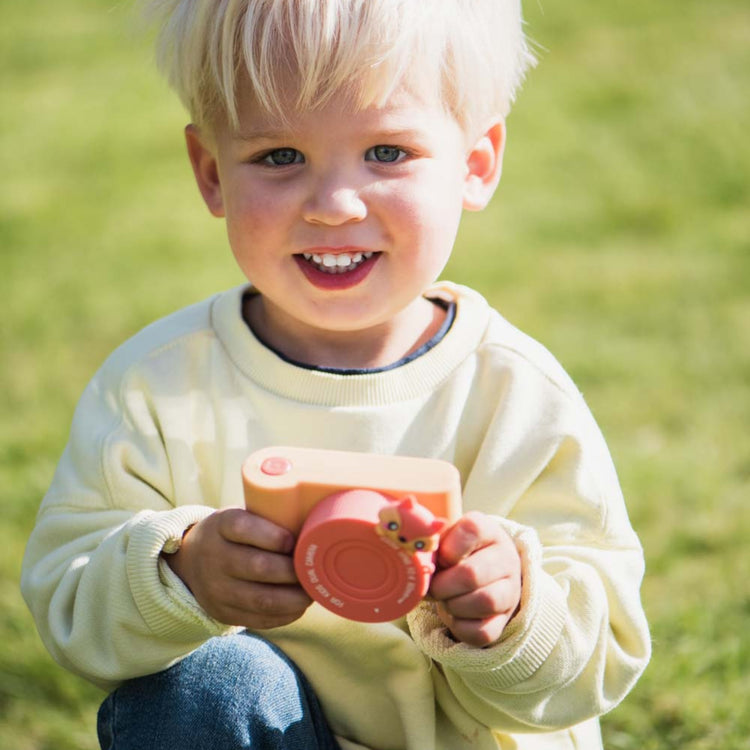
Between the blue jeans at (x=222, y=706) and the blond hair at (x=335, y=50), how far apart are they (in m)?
0.75

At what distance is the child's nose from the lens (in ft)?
5.16

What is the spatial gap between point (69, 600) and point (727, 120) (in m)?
4.31

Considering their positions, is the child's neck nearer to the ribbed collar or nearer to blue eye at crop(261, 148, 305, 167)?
the ribbed collar

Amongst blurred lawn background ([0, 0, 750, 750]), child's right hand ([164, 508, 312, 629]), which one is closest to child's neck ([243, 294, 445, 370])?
child's right hand ([164, 508, 312, 629])

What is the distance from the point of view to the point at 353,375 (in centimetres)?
172

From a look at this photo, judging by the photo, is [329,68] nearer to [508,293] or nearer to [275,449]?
[275,449]

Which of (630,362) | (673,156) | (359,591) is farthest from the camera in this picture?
(673,156)

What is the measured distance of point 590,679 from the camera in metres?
1.60

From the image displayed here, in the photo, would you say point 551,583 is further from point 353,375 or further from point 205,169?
point 205,169

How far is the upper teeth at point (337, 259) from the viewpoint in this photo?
5.38ft

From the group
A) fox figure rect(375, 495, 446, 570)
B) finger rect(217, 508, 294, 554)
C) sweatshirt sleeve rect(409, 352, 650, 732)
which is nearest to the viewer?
fox figure rect(375, 495, 446, 570)

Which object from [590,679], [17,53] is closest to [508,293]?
[590,679]

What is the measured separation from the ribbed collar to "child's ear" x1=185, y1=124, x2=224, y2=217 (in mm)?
180

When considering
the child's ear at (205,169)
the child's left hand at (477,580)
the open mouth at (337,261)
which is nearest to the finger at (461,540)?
the child's left hand at (477,580)
